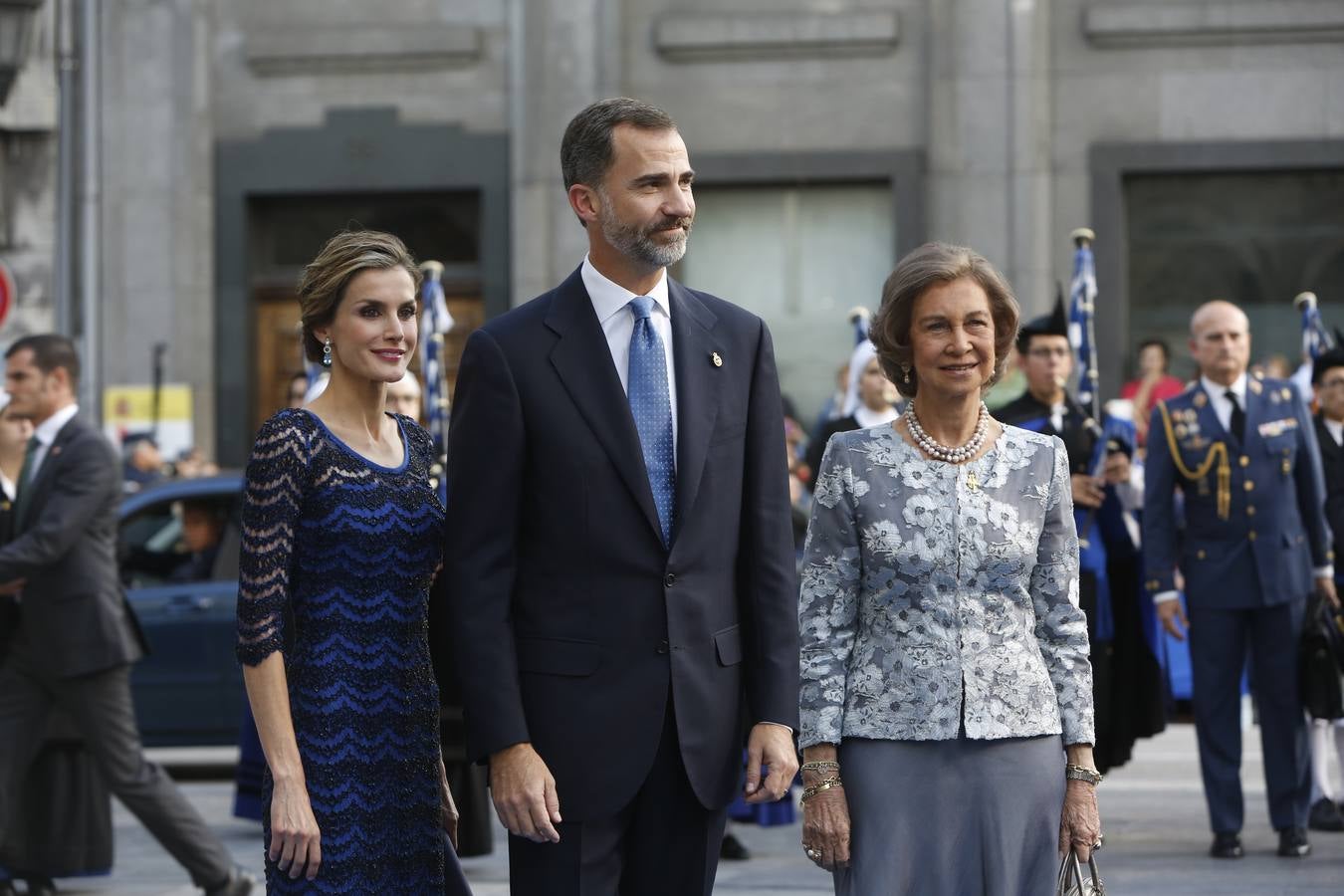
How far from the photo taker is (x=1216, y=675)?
9.28 m

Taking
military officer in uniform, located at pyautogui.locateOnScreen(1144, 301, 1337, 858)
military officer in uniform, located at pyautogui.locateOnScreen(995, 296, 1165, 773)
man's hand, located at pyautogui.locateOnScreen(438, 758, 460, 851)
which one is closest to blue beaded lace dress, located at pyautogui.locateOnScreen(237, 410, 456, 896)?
man's hand, located at pyautogui.locateOnScreen(438, 758, 460, 851)

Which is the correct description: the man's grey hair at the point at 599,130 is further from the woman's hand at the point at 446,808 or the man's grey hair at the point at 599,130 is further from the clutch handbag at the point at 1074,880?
the clutch handbag at the point at 1074,880

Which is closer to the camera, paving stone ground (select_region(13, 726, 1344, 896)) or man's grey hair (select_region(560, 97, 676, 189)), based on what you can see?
man's grey hair (select_region(560, 97, 676, 189))

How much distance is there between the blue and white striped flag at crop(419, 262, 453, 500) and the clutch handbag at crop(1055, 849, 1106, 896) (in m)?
8.27

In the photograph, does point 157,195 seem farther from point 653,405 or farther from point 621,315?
point 653,405

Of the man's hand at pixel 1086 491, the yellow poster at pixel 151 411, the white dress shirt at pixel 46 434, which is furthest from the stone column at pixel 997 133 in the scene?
the white dress shirt at pixel 46 434

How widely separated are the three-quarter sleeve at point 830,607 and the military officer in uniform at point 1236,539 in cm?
473

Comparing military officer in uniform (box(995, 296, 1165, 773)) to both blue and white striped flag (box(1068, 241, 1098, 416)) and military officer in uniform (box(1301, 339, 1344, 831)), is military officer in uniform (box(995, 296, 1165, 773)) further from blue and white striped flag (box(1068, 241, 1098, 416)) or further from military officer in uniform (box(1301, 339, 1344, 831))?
military officer in uniform (box(1301, 339, 1344, 831))

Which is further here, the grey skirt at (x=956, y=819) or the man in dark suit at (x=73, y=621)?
the man in dark suit at (x=73, y=621)

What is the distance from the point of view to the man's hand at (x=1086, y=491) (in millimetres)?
8906

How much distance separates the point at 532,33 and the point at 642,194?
53.9 ft

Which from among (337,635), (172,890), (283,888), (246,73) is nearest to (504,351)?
(337,635)

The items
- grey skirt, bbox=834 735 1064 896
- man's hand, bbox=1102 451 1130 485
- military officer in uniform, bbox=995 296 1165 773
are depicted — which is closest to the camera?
grey skirt, bbox=834 735 1064 896

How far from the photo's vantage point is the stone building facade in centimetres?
Result: 1958
